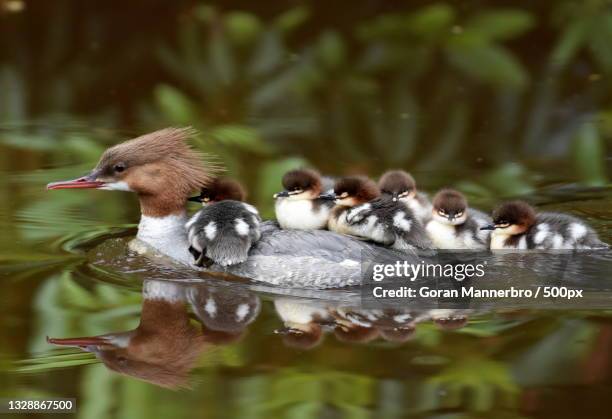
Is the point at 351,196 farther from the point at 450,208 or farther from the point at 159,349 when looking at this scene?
the point at 159,349

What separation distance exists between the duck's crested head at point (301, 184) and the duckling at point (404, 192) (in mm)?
364

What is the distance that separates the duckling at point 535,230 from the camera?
6.36 m

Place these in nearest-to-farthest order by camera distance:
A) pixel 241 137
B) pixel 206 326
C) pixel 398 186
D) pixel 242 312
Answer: pixel 206 326 → pixel 242 312 → pixel 398 186 → pixel 241 137

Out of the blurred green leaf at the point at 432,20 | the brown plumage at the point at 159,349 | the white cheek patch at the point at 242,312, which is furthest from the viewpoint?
the blurred green leaf at the point at 432,20

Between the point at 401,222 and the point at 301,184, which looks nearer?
the point at 401,222

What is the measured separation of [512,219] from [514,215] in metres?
0.02

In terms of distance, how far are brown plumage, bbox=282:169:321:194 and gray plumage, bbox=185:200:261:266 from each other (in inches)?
9.3

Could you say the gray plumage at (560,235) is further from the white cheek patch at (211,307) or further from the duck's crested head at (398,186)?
the white cheek patch at (211,307)

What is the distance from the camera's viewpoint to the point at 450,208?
6418 millimetres

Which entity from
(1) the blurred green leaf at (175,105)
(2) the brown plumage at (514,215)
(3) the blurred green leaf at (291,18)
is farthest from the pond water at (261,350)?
(3) the blurred green leaf at (291,18)

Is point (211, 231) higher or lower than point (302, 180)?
lower

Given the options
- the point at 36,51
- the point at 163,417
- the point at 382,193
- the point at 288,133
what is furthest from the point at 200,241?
the point at 36,51

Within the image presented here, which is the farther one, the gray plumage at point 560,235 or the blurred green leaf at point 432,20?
the blurred green leaf at point 432,20

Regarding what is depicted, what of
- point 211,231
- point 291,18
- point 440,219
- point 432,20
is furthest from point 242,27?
point 440,219
